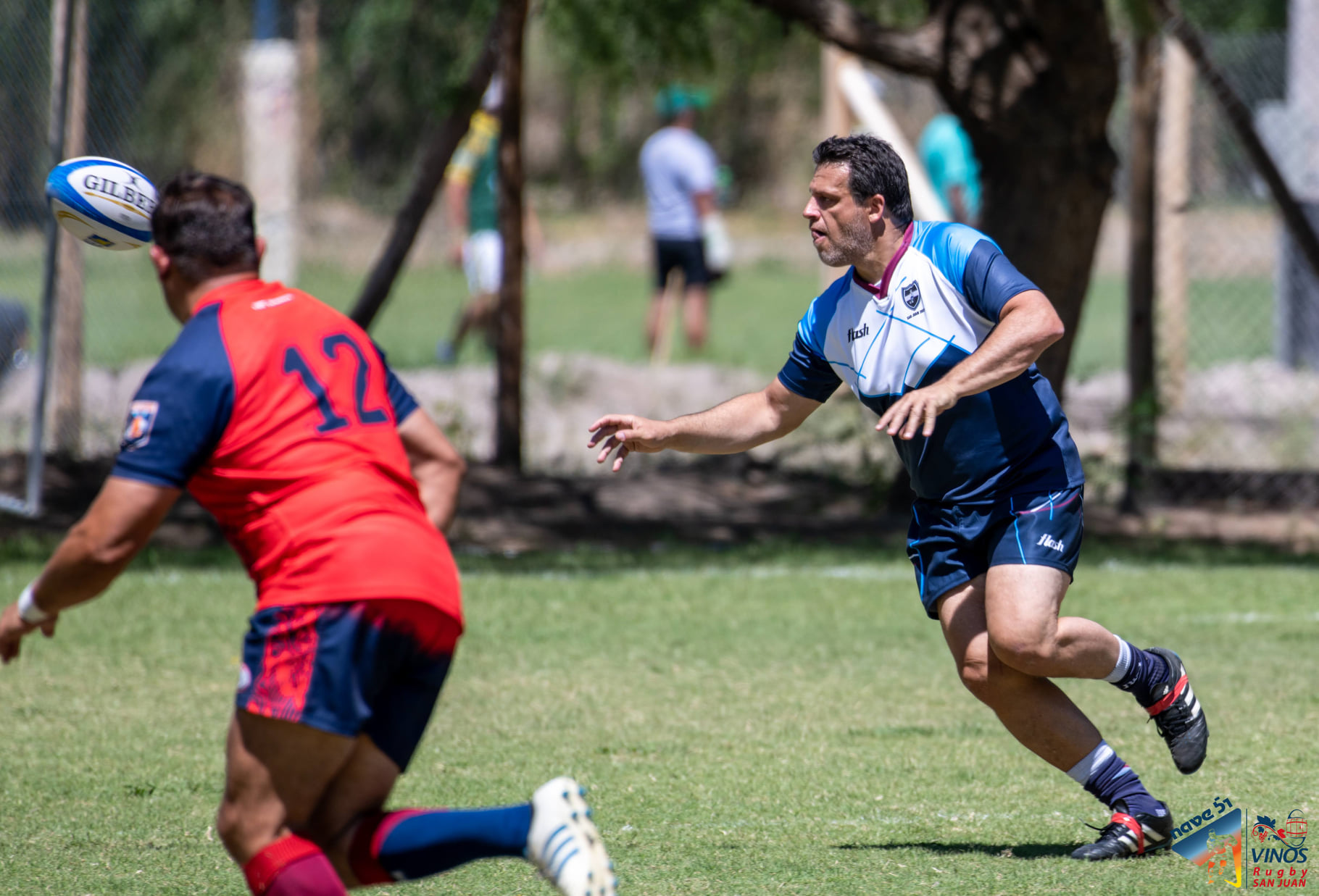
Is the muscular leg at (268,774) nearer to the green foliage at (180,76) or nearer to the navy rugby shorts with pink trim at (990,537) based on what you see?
the navy rugby shorts with pink trim at (990,537)

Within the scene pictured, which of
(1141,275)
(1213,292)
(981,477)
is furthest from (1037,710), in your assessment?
(1213,292)

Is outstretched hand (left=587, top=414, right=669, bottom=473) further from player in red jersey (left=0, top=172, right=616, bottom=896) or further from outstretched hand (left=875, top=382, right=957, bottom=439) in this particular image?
player in red jersey (left=0, top=172, right=616, bottom=896)

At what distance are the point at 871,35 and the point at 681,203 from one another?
5.73 metres

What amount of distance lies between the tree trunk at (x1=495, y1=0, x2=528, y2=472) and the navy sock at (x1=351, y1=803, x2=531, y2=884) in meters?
7.31

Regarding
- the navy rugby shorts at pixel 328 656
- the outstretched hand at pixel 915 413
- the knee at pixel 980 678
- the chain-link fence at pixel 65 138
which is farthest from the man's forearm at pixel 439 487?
the chain-link fence at pixel 65 138

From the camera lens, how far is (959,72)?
8.90 m

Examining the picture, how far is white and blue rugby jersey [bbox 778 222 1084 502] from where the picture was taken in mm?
4316

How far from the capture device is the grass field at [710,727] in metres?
4.34

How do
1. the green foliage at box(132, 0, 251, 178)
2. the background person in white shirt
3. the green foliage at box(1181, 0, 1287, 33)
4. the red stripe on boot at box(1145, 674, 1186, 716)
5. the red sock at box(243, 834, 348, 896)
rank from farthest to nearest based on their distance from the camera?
the green foliage at box(1181, 0, 1287, 33) → the background person in white shirt → the green foliage at box(132, 0, 251, 178) → the red stripe on boot at box(1145, 674, 1186, 716) → the red sock at box(243, 834, 348, 896)

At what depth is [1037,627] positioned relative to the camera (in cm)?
419

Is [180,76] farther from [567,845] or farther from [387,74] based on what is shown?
[567,845]

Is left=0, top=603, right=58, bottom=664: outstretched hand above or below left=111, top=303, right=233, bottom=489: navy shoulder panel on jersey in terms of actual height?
below

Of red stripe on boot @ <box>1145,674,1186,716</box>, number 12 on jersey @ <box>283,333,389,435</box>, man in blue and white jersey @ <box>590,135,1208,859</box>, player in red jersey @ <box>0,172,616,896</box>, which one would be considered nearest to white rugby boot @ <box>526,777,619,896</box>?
player in red jersey @ <box>0,172,616,896</box>

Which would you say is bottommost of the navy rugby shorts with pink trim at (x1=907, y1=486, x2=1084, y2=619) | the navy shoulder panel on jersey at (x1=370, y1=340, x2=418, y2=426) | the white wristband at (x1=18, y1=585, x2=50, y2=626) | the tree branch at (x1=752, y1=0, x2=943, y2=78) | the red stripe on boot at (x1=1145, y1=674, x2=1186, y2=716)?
the red stripe on boot at (x1=1145, y1=674, x2=1186, y2=716)
